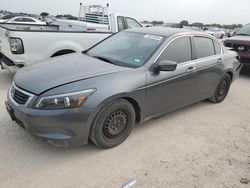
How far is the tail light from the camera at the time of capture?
5.29m

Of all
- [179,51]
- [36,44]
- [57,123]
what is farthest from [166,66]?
[36,44]

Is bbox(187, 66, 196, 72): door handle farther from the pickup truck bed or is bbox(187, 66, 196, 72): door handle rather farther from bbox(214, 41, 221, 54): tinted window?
the pickup truck bed

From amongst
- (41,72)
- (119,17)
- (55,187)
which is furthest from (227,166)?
(119,17)

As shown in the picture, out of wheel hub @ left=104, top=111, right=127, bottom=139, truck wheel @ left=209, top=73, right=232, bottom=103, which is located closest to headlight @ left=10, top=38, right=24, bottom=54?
wheel hub @ left=104, top=111, right=127, bottom=139

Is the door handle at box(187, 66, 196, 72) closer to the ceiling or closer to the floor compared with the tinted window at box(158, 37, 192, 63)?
closer to the floor

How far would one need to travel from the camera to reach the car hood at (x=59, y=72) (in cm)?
313

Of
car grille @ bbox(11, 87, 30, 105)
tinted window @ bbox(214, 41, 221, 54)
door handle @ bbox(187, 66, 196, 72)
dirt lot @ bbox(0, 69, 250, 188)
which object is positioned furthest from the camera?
tinted window @ bbox(214, 41, 221, 54)

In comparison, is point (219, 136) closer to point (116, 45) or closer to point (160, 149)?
point (160, 149)

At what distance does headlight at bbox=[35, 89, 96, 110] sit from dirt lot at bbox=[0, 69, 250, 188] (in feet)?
2.43

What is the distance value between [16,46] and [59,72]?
2446mm

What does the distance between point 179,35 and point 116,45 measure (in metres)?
1.08

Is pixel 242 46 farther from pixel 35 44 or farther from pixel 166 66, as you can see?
pixel 35 44

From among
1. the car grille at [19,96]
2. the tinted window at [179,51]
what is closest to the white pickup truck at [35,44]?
the car grille at [19,96]

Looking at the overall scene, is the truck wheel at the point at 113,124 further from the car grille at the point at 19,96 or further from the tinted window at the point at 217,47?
the tinted window at the point at 217,47
